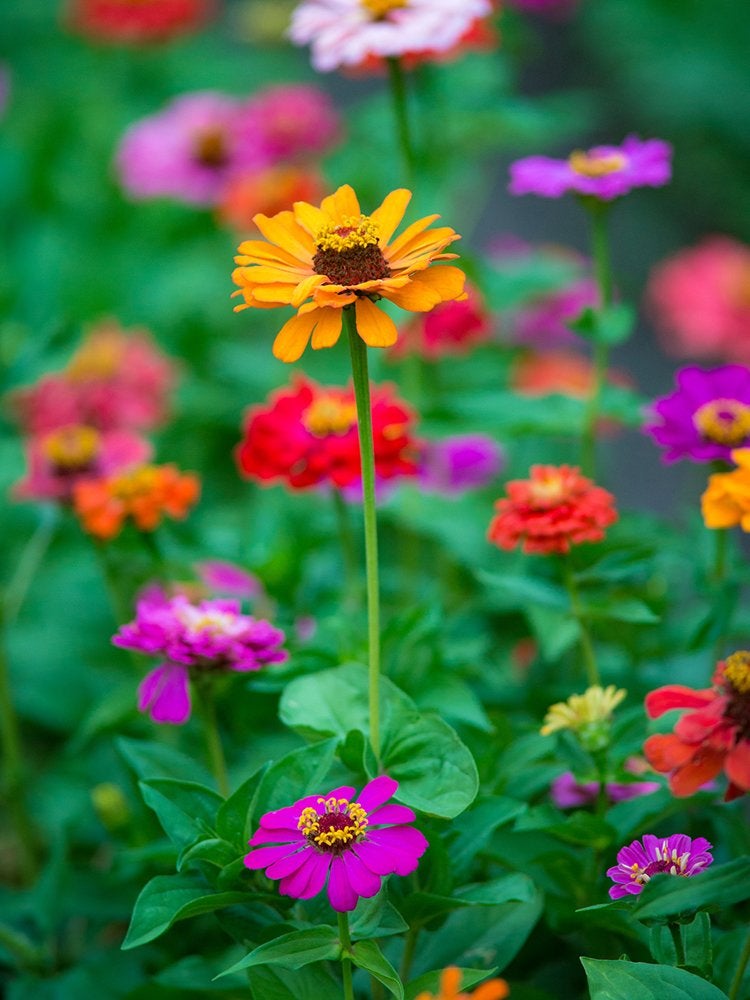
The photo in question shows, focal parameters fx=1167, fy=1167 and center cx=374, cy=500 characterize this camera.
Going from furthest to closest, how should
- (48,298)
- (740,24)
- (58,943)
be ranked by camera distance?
1. (740,24)
2. (48,298)
3. (58,943)

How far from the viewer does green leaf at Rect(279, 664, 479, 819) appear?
588 mm

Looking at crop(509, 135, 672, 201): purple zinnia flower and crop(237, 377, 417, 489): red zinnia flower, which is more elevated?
crop(509, 135, 672, 201): purple zinnia flower

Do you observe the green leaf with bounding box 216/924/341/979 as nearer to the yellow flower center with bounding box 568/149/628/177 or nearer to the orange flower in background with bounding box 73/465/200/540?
the orange flower in background with bounding box 73/465/200/540

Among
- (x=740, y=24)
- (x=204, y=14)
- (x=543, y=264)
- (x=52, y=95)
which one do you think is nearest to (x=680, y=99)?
(x=740, y=24)

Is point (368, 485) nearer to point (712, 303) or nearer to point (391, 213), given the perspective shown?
point (391, 213)

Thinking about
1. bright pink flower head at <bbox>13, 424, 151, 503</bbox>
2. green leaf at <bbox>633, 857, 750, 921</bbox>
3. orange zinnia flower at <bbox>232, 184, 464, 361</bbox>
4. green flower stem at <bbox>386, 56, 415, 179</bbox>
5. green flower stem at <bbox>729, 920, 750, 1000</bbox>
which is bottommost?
green flower stem at <bbox>729, 920, 750, 1000</bbox>

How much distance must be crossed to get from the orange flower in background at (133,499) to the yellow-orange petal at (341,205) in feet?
0.92

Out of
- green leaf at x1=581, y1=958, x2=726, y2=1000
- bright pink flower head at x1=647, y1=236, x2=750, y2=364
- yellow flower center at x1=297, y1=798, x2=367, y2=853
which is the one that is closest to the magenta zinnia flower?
yellow flower center at x1=297, y1=798, x2=367, y2=853

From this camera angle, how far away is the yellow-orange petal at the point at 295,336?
57 centimetres

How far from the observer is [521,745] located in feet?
2.32

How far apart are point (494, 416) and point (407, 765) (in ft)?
1.46

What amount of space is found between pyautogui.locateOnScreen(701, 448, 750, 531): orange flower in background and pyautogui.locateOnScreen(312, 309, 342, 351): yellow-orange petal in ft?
0.68

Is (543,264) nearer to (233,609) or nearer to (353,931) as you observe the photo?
(233,609)

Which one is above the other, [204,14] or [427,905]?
[204,14]
